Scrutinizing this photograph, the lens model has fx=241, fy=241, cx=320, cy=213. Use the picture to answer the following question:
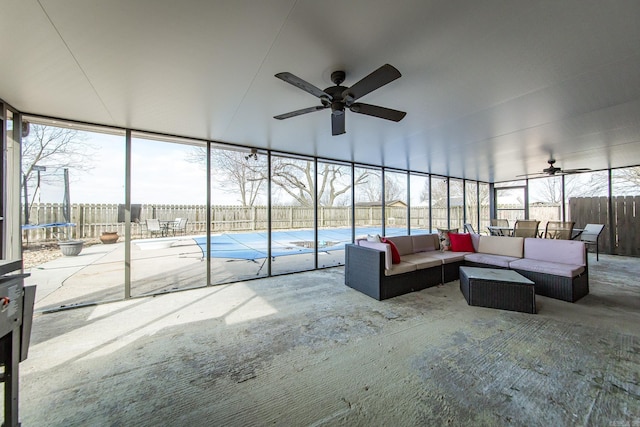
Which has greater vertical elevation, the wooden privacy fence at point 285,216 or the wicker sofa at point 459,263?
the wooden privacy fence at point 285,216

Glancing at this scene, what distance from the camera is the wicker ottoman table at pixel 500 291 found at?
2916mm

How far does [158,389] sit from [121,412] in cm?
22

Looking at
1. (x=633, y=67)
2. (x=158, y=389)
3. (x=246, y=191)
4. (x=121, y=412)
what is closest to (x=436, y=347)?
(x=158, y=389)

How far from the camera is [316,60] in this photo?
197cm

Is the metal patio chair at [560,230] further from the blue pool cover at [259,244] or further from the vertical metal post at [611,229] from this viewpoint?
the blue pool cover at [259,244]

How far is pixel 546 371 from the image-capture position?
1.86 metres

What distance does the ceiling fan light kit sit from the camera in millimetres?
1744

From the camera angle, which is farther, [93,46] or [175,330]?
[175,330]

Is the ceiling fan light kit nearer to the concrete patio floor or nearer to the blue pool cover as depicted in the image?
the concrete patio floor

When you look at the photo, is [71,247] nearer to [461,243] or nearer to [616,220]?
[461,243]

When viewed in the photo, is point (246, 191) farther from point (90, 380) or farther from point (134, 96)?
point (90, 380)

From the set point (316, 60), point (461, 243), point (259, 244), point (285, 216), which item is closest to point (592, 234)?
point (461, 243)

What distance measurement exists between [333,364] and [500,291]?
241 cm

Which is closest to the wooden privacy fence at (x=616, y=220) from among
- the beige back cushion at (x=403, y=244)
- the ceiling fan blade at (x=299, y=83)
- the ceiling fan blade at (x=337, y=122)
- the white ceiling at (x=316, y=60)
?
the white ceiling at (x=316, y=60)
